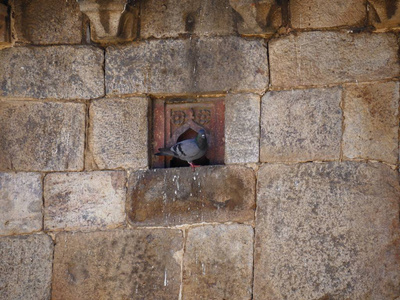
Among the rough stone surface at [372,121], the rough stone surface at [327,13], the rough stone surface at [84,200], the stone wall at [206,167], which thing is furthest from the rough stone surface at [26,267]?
the rough stone surface at [327,13]

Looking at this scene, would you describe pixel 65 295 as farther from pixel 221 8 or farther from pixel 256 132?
pixel 221 8

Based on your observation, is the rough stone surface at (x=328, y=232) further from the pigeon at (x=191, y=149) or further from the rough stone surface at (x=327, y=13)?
the rough stone surface at (x=327, y=13)

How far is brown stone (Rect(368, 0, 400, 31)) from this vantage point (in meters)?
4.50

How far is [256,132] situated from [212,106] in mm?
491

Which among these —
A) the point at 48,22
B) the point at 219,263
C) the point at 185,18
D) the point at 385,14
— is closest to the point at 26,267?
the point at 219,263

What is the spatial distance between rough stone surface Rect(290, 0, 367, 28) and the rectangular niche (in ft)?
2.91

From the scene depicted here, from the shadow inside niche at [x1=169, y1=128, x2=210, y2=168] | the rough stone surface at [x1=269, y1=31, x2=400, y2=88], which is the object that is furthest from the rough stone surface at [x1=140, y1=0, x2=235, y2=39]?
the shadow inside niche at [x1=169, y1=128, x2=210, y2=168]

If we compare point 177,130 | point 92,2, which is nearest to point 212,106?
point 177,130

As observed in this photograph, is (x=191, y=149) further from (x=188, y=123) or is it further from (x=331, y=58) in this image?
(x=331, y=58)

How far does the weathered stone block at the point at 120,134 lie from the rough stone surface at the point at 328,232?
1.04 metres

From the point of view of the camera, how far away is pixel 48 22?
17.1ft

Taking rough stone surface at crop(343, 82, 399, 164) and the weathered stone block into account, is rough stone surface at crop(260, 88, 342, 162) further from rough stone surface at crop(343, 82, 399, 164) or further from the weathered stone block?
the weathered stone block

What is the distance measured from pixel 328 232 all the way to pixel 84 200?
1915 millimetres

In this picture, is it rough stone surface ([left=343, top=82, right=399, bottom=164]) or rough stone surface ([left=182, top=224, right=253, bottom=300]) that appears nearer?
rough stone surface ([left=343, top=82, right=399, bottom=164])
